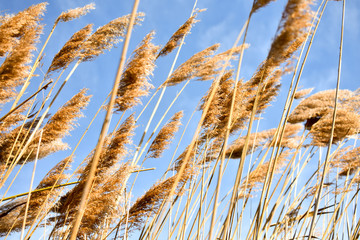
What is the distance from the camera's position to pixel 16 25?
120 inches

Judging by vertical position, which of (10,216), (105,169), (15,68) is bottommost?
(10,216)

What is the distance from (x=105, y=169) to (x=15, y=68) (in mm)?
1473

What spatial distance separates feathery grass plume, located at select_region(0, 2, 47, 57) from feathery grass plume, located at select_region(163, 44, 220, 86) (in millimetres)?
1683

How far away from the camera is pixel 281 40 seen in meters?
1.04

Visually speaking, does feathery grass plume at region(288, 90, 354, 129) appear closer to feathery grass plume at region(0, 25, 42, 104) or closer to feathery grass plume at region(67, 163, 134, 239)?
feathery grass plume at region(67, 163, 134, 239)

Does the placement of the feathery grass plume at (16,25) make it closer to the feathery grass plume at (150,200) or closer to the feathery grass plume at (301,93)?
the feathery grass plume at (150,200)

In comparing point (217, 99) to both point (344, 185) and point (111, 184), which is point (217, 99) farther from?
point (344, 185)

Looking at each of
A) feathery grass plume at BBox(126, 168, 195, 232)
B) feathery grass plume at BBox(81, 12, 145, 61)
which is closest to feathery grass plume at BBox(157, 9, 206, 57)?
feathery grass plume at BBox(81, 12, 145, 61)

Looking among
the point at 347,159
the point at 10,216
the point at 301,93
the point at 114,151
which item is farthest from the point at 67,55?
the point at 347,159

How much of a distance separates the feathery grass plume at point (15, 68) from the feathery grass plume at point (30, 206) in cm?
92

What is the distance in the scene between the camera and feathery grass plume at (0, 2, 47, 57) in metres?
2.99

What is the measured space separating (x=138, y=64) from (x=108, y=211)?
123 centimetres

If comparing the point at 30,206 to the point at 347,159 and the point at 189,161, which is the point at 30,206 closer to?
the point at 189,161

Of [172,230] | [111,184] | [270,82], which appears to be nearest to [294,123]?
[270,82]
